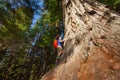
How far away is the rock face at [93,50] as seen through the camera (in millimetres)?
3271

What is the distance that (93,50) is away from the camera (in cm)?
399

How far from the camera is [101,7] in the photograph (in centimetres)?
601

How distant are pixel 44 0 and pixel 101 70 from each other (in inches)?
502

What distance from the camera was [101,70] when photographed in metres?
3.22

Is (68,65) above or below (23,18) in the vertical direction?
below

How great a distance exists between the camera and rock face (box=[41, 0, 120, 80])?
327 centimetres

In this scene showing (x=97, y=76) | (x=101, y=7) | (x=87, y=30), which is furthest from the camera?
(x=101, y=7)

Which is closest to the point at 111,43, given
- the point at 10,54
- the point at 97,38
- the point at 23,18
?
the point at 97,38

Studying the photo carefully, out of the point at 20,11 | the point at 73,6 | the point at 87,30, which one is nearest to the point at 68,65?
the point at 87,30

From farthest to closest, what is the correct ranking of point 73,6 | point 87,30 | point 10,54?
point 10,54 → point 73,6 → point 87,30

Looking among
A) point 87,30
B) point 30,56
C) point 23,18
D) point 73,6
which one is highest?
point 23,18

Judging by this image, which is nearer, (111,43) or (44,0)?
(111,43)

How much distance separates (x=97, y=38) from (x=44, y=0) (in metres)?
11.5

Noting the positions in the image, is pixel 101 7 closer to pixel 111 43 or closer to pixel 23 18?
pixel 111 43
